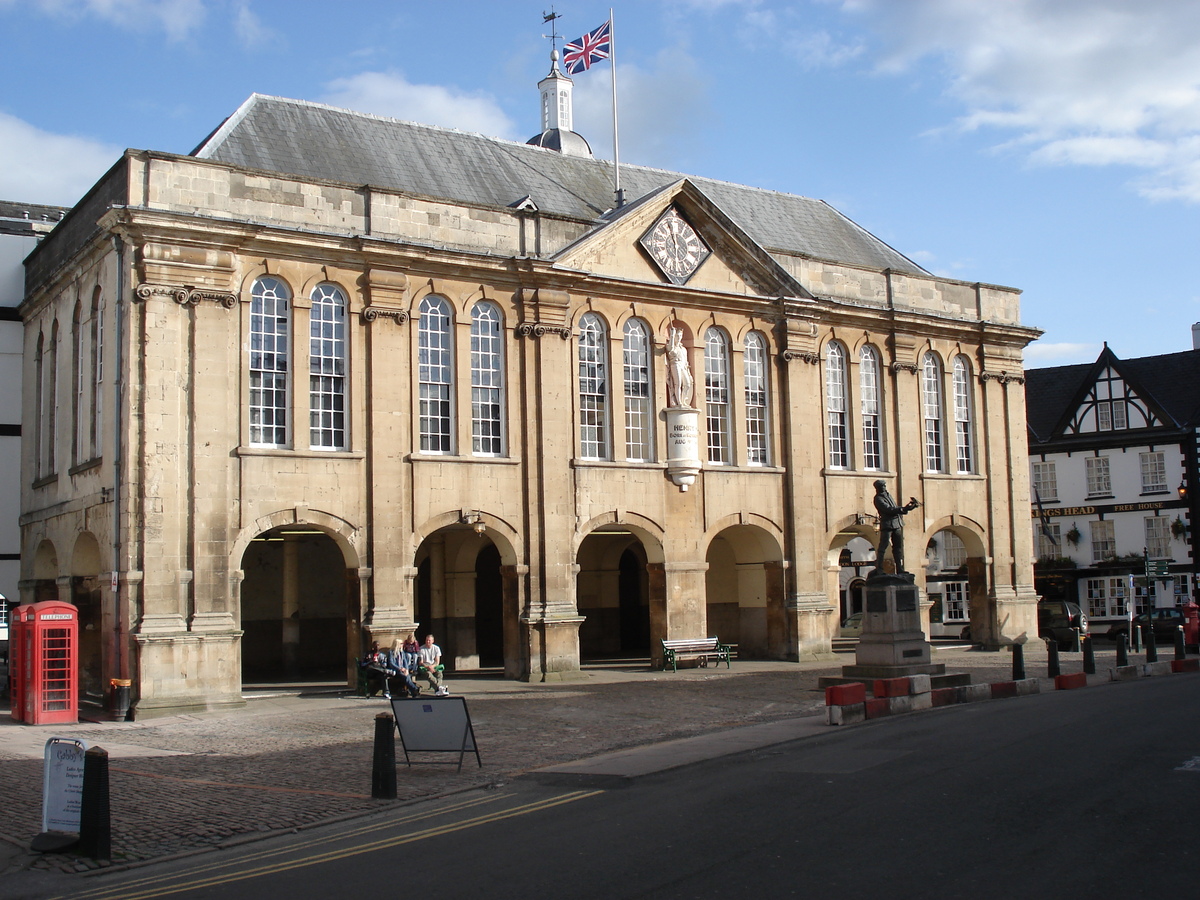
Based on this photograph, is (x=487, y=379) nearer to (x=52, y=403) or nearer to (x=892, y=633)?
(x=52, y=403)

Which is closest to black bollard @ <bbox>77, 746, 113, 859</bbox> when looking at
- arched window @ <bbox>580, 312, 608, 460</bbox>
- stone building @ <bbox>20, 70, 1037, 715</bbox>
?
stone building @ <bbox>20, 70, 1037, 715</bbox>

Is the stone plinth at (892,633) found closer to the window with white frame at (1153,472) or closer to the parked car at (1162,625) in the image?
the parked car at (1162,625)

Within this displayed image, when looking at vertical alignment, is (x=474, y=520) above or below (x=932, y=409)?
below

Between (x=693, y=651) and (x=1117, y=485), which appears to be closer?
(x=693, y=651)

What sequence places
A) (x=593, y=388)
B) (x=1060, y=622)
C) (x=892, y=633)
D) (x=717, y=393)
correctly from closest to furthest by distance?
(x=892, y=633), (x=593, y=388), (x=717, y=393), (x=1060, y=622)

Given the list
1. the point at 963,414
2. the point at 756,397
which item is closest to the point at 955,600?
the point at 963,414

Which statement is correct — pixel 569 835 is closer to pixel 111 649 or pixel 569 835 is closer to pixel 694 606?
pixel 111 649

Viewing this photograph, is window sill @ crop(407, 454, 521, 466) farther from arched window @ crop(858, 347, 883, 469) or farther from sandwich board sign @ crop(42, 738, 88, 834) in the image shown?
sandwich board sign @ crop(42, 738, 88, 834)

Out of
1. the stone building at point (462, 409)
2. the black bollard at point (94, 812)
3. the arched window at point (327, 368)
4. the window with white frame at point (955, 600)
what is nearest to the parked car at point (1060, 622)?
the stone building at point (462, 409)

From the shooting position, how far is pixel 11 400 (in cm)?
2805

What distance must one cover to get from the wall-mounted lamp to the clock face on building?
24.7 feet

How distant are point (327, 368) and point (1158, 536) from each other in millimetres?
32942

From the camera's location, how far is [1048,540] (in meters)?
46.3

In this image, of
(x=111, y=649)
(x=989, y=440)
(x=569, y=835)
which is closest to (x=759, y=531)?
(x=989, y=440)
